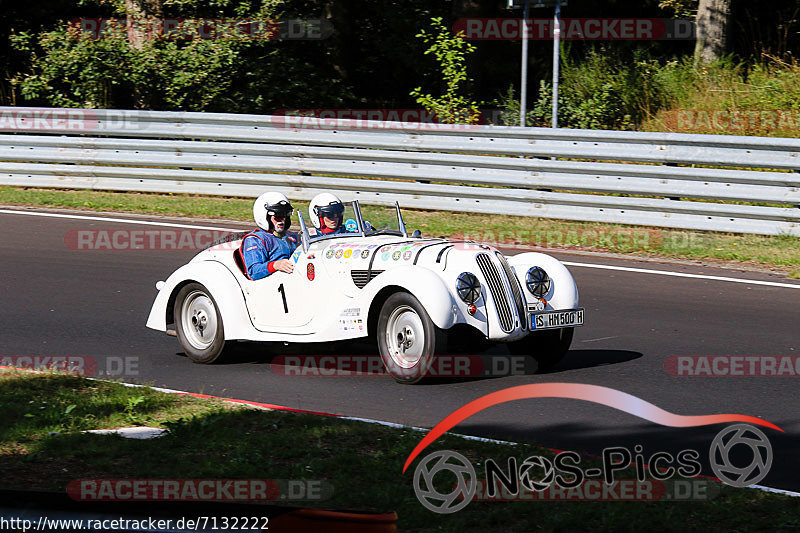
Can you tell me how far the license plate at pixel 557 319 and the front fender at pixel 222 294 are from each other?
2.33 meters

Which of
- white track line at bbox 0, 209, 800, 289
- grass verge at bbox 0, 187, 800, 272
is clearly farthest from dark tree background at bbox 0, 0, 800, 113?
→ white track line at bbox 0, 209, 800, 289

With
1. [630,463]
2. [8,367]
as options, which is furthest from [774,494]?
[8,367]

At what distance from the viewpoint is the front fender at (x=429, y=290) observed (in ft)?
26.0

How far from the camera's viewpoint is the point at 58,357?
908 cm

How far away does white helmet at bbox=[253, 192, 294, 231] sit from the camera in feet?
30.3

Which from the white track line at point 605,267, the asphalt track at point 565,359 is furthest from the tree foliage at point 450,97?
the asphalt track at point 565,359

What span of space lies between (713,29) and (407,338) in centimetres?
1463

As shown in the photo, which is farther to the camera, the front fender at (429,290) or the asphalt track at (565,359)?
the front fender at (429,290)

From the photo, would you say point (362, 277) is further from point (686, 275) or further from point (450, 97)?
point (450, 97)

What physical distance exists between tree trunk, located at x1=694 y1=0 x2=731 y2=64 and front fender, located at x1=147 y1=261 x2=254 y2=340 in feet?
45.2

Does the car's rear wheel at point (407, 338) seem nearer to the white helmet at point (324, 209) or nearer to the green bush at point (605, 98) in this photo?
the white helmet at point (324, 209)

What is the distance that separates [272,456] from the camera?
6.28 meters

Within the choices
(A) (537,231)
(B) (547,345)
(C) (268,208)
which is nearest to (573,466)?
(B) (547,345)

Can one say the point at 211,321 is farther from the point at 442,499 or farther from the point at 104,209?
the point at 104,209
